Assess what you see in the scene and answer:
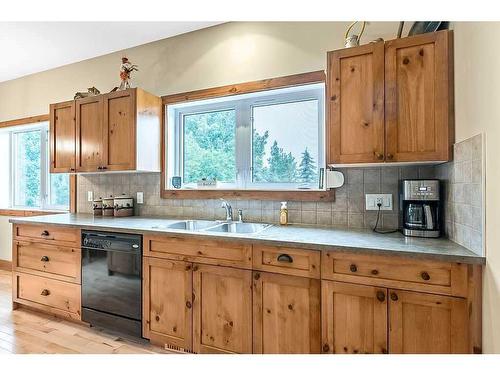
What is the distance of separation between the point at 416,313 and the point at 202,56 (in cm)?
260

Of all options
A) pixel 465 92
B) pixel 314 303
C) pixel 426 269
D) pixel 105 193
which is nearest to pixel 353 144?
pixel 465 92

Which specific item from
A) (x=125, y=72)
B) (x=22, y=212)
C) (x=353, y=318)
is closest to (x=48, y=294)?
(x=22, y=212)

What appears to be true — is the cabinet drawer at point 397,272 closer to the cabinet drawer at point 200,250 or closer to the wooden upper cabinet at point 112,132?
the cabinet drawer at point 200,250

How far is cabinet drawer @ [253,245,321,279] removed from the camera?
1.60 m

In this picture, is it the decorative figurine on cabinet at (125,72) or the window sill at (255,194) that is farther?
the decorative figurine on cabinet at (125,72)

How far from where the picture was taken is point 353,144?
1790 mm

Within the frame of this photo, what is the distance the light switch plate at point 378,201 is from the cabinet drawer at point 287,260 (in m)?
0.73

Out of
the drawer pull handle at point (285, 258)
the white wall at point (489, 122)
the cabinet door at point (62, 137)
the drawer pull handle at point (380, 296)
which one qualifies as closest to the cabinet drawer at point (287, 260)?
the drawer pull handle at point (285, 258)

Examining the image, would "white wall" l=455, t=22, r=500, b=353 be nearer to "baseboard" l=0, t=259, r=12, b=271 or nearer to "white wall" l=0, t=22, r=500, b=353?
"white wall" l=0, t=22, r=500, b=353

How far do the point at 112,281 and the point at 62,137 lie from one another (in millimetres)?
1772

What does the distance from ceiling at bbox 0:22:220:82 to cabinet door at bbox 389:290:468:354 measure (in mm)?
2656

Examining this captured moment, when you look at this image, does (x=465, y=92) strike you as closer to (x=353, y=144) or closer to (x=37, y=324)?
(x=353, y=144)

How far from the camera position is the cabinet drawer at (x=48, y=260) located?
Answer: 2.43 metres

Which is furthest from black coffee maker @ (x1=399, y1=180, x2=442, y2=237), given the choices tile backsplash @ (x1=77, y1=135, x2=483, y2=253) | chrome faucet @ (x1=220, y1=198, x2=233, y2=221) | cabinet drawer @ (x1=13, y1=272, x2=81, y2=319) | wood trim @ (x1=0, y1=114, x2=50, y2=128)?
wood trim @ (x1=0, y1=114, x2=50, y2=128)
